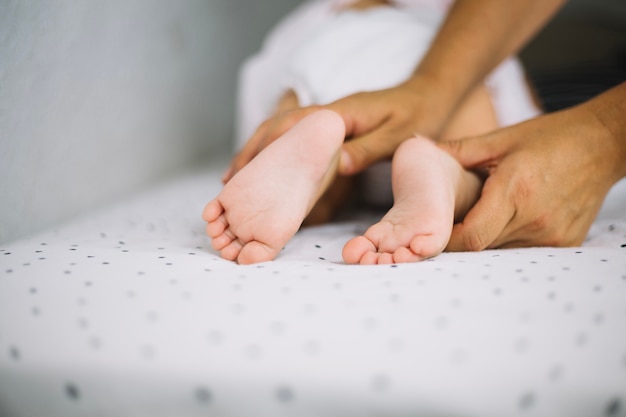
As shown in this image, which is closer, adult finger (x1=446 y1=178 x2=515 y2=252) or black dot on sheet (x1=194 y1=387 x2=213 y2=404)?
black dot on sheet (x1=194 y1=387 x2=213 y2=404)

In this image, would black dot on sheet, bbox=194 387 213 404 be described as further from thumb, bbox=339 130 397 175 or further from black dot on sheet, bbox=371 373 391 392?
thumb, bbox=339 130 397 175

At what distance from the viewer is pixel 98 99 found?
3.20ft

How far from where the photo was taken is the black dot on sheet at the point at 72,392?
17.2 inches

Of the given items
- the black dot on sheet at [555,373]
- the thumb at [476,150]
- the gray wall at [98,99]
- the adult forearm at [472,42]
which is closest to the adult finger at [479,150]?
the thumb at [476,150]

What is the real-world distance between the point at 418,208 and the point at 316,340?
222mm

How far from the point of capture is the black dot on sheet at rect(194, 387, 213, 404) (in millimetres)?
417

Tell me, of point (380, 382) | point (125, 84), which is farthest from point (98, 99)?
point (380, 382)

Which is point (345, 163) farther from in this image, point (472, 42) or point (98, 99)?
point (98, 99)

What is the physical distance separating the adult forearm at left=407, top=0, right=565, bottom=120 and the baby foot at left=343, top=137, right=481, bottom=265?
21 cm

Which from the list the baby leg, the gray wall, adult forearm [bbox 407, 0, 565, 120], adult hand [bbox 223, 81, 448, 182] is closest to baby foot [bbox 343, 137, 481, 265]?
the baby leg

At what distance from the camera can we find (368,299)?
468 mm

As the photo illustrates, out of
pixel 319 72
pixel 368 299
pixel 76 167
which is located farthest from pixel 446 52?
pixel 76 167

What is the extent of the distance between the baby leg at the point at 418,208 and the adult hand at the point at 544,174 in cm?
4

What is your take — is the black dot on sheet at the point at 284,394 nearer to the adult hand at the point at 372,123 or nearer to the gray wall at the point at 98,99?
the adult hand at the point at 372,123
